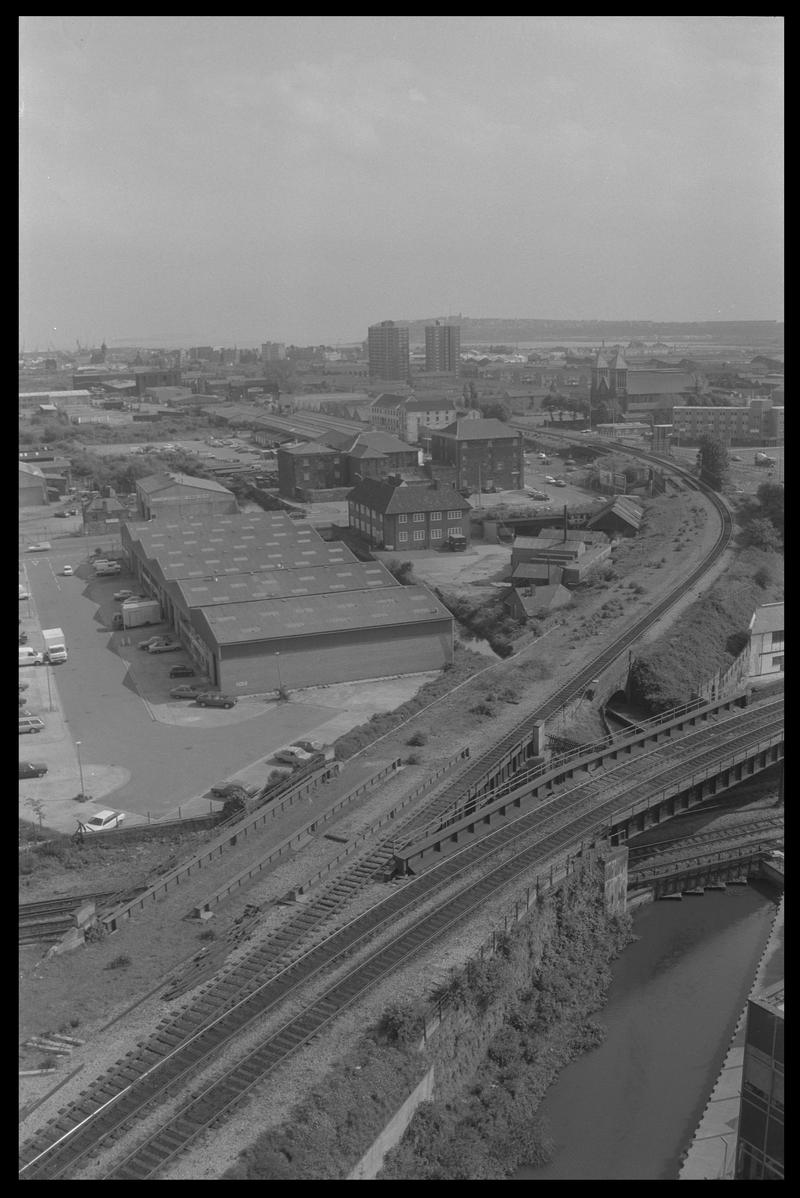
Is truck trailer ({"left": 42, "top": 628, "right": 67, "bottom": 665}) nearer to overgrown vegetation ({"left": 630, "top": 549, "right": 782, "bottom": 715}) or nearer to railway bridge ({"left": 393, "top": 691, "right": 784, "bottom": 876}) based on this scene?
railway bridge ({"left": 393, "top": 691, "right": 784, "bottom": 876})

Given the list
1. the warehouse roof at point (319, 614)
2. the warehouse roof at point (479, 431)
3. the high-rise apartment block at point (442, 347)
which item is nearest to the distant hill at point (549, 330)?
the high-rise apartment block at point (442, 347)

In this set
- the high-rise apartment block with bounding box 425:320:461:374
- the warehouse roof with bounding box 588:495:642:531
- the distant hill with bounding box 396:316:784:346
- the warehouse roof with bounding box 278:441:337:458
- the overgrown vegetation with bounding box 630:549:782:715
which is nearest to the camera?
the overgrown vegetation with bounding box 630:549:782:715

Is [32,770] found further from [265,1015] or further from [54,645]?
[265,1015]

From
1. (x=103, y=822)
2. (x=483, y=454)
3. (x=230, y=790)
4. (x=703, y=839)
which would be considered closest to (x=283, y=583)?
(x=230, y=790)

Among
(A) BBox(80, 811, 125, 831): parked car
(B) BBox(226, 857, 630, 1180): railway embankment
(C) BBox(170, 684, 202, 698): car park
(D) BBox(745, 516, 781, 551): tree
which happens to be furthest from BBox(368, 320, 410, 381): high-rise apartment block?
(B) BBox(226, 857, 630, 1180): railway embankment
